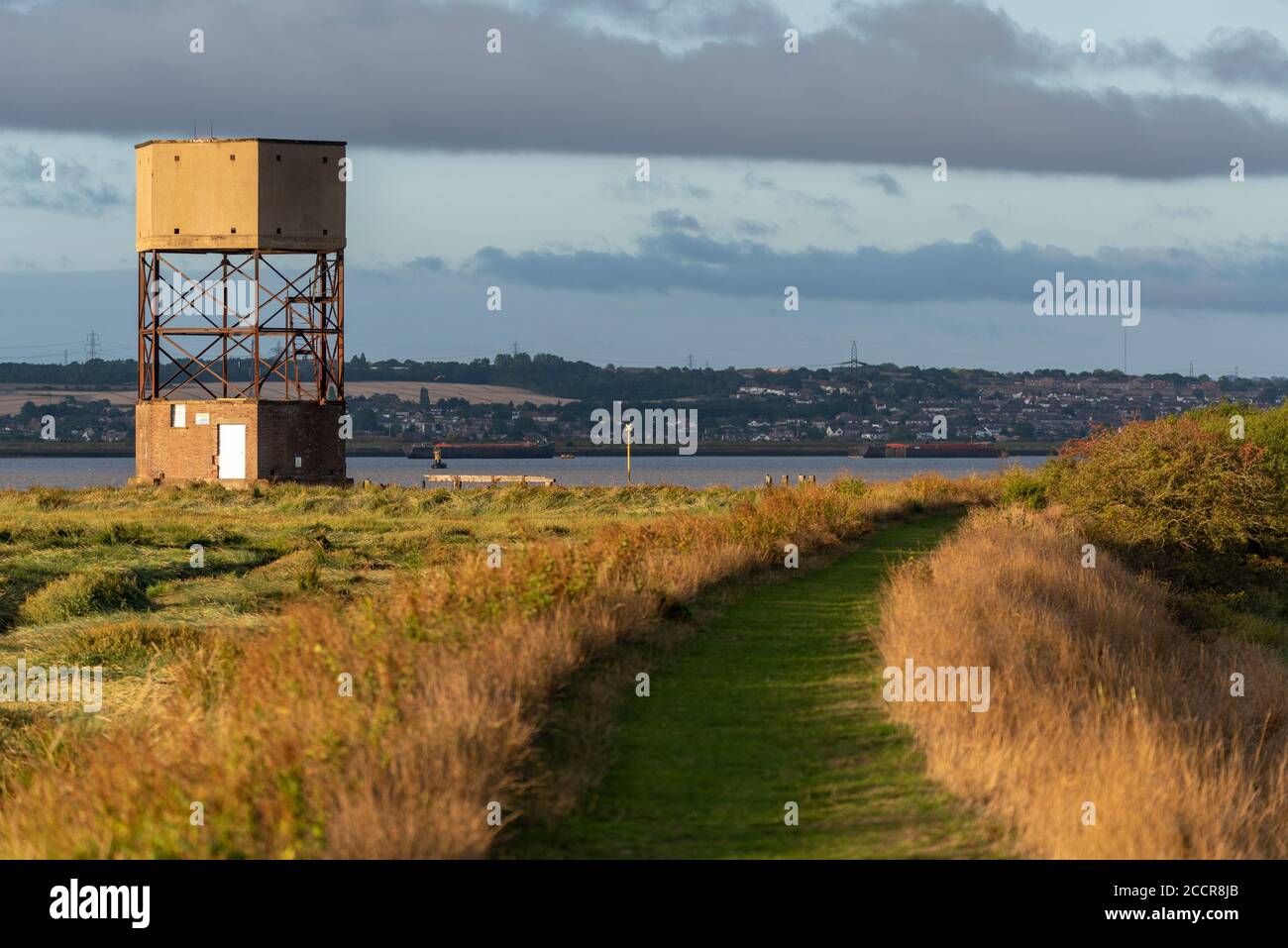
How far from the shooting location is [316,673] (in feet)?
36.3

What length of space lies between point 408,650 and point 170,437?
47717mm

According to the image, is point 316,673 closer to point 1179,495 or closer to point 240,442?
point 1179,495

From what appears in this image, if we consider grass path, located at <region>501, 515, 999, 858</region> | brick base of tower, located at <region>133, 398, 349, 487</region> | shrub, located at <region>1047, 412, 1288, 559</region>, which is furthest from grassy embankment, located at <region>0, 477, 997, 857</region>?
brick base of tower, located at <region>133, 398, 349, 487</region>

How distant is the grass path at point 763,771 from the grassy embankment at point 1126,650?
35 cm

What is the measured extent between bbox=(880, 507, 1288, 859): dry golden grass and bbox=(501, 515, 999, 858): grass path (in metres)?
0.34

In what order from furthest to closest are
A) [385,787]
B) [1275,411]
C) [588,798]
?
[1275,411] < [588,798] < [385,787]

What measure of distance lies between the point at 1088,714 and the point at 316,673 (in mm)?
5663

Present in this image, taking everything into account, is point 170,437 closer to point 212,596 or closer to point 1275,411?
point 212,596

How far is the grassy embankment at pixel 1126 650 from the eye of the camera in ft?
29.7

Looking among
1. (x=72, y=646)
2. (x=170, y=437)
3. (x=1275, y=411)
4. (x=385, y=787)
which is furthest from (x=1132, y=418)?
(x=170, y=437)

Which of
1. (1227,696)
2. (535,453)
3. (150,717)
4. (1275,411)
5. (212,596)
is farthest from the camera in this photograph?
(535,453)

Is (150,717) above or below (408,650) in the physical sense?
below

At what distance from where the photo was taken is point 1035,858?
8344 mm

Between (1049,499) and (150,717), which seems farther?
(1049,499)
